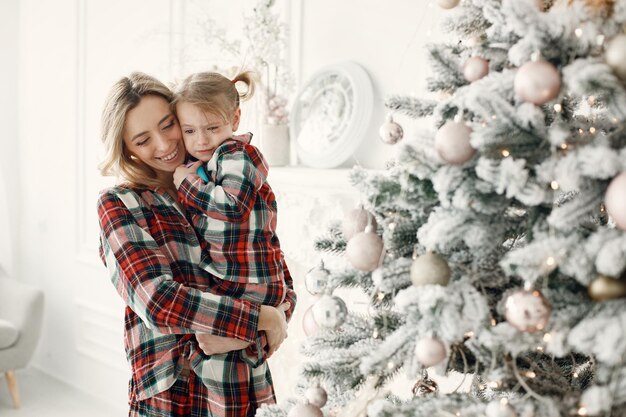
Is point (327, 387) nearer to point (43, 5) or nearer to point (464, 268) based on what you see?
point (464, 268)

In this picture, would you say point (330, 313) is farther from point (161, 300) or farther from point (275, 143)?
point (275, 143)

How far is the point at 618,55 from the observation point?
0.77 meters

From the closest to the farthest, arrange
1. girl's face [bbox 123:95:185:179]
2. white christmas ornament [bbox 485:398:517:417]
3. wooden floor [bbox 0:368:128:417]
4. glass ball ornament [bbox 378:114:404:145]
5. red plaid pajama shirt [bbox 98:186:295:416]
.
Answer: white christmas ornament [bbox 485:398:517:417]
glass ball ornament [bbox 378:114:404:145]
red plaid pajama shirt [bbox 98:186:295:416]
girl's face [bbox 123:95:185:179]
wooden floor [bbox 0:368:128:417]

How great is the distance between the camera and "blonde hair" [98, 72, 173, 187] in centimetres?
148

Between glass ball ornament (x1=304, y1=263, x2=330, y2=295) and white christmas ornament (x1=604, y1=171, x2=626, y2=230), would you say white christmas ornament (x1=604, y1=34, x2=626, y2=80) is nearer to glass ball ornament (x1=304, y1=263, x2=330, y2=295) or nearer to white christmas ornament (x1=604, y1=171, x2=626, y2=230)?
white christmas ornament (x1=604, y1=171, x2=626, y2=230)

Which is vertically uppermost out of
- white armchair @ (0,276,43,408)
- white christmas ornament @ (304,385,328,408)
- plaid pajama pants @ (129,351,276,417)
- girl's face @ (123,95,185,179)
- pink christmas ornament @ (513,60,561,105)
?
pink christmas ornament @ (513,60,561,105)

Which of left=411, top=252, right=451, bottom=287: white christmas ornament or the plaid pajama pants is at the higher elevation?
left=411, top=252, right=451, bottom=287: white christmas ornament

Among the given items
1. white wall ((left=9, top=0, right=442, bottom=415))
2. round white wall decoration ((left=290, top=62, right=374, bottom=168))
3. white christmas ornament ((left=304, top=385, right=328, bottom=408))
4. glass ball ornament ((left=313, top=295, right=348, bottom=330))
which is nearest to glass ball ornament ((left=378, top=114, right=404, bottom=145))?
glass ball ornament ((left=313, top=295, right=348, bottom=330))

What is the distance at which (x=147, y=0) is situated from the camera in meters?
3.46

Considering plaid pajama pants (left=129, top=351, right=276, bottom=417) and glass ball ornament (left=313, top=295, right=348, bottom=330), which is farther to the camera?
plaid pajama pants (left=129, top=351, right=276, bottom=417)

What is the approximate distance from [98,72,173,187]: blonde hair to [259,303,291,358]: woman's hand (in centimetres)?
40

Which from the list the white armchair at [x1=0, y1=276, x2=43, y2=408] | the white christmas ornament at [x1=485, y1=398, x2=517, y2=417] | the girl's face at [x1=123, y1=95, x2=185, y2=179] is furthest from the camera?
the white armchair at [x1=0, y1=276, x2=43, y2=408]

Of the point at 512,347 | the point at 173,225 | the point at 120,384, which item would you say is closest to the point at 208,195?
the point at 173,225

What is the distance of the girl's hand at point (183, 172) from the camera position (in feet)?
4.89
